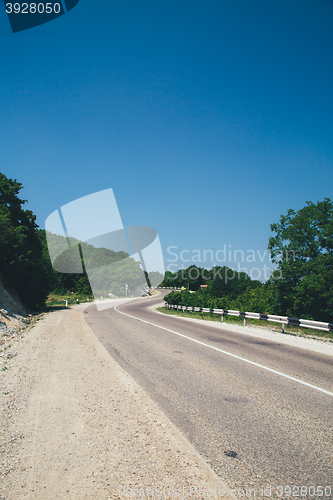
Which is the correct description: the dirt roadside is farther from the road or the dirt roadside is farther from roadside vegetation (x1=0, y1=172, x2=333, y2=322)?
roadside vegetation (x1=0, y1=172, x2=333, y2=322)

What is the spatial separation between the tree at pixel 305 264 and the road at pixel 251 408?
10081 mm

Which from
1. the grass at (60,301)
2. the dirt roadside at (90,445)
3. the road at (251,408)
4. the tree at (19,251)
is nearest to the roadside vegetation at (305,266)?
the road at (251,408)

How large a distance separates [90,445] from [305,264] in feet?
60.2

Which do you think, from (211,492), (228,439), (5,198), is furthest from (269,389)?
(5,198)

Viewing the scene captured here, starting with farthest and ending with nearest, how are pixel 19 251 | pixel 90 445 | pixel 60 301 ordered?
pixel 60 301
pixel 19 251
pixel 90 445

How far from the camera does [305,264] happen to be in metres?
18.2

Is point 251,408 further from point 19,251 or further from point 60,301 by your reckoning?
point 60,301

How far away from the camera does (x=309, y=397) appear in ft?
16.5

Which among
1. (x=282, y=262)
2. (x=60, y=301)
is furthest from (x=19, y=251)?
(x=60, y=301)

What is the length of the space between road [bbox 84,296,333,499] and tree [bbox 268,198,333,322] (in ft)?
33.1

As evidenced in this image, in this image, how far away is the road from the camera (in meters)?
2.93

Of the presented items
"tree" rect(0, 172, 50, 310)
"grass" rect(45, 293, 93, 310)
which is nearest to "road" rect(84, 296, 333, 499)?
"tree" rect(0, 172, 50, 310)

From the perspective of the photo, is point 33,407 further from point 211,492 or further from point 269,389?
point 269,389

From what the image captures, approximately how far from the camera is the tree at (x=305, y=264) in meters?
17.5
